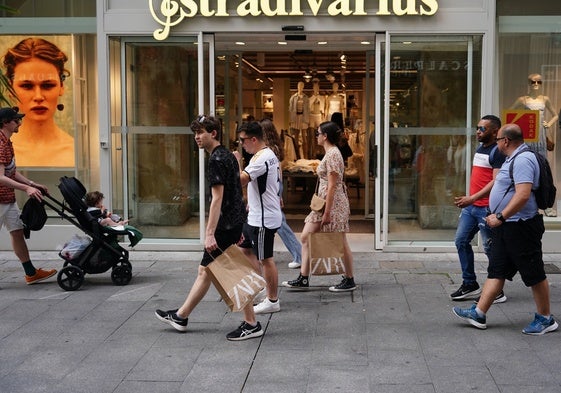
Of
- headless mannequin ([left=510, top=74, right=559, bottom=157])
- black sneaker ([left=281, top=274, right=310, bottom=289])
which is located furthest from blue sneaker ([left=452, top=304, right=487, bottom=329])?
headless mannequin ([left=510, top=74, right=559, bottom=157])

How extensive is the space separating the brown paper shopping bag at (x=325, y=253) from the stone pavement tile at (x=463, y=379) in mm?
2116

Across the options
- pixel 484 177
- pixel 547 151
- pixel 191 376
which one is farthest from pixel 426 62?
pixel 191 376

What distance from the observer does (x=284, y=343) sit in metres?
5.87

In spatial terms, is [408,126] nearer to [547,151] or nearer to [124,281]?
[547,151]

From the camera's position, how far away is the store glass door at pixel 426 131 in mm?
9570

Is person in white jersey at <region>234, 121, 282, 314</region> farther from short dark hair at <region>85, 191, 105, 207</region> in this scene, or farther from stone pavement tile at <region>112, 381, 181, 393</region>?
short dark hair at <region>85, 191, 105, 207</region>

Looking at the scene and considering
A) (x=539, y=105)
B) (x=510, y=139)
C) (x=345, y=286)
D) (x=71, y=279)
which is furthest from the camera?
(x=539, y=105)

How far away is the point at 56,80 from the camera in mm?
10195

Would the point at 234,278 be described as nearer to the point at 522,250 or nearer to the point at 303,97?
the point at 522,250

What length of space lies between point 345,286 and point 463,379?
267 cm

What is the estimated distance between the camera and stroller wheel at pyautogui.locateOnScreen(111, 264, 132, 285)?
25.9 ft

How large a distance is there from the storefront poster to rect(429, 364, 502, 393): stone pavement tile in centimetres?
534

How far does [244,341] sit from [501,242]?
2.29m

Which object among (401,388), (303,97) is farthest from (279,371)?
(303,97)
